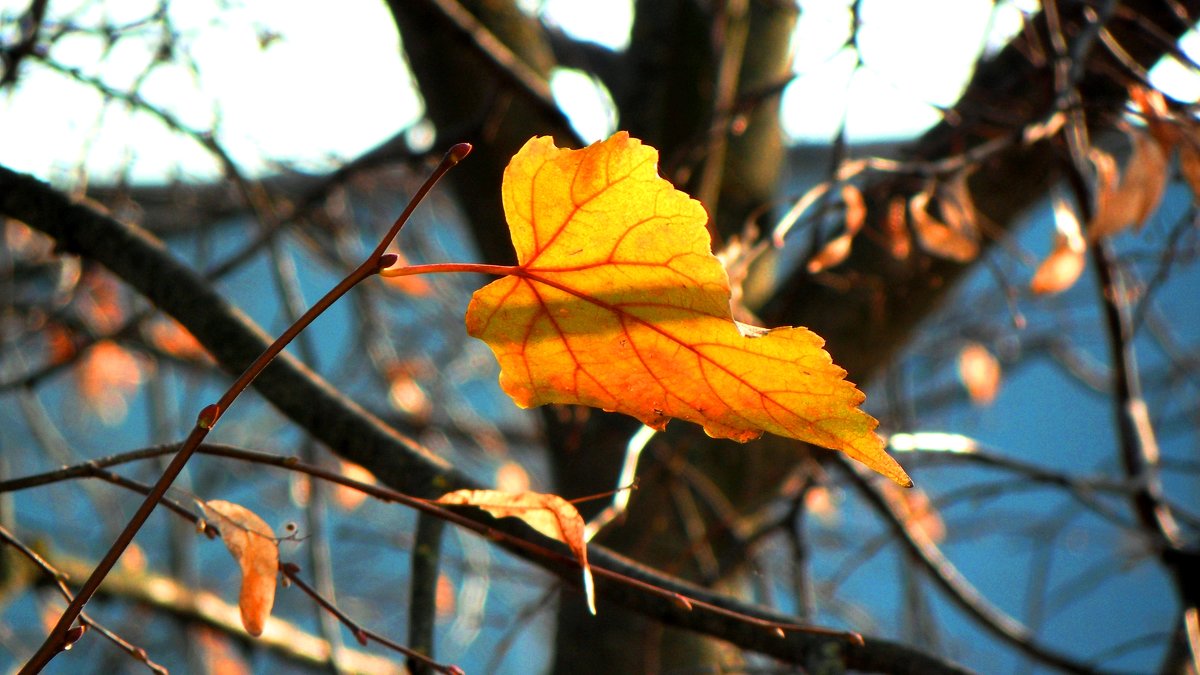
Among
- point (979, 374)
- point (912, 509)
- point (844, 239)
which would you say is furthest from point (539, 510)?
point (979, 374)

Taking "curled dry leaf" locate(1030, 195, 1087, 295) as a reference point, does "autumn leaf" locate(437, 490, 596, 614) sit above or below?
below

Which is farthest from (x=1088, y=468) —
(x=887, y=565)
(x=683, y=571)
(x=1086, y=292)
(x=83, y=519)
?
(x=83, y=519)

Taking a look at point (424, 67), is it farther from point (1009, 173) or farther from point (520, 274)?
point (520, 274)

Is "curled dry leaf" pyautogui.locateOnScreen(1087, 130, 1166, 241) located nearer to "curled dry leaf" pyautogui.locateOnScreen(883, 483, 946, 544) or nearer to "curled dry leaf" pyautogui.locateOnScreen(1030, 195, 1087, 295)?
"curled dry leaf" pyautogui.locateOnScreen(1030, 195, 1087, 295)

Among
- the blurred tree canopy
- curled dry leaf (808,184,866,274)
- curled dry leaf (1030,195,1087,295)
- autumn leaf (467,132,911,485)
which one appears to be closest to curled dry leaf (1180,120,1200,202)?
the blurred tree canopy

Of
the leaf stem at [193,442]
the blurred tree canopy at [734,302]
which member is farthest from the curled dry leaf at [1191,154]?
the leaf stem at [193,442]

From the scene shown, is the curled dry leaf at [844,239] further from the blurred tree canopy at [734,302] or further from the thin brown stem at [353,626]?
the thin brown stem at [353,626]
